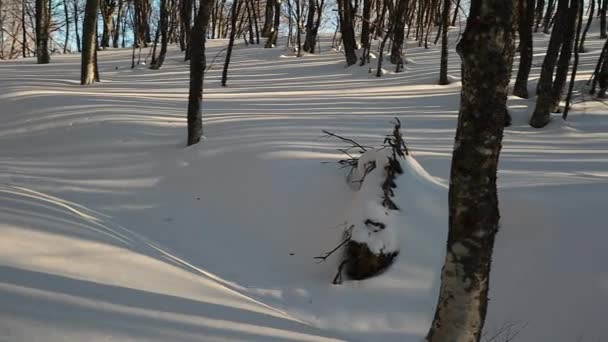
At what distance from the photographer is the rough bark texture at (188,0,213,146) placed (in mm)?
6793

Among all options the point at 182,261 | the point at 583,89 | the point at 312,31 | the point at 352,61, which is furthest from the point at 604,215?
the point at 312,31

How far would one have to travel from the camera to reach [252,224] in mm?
5570

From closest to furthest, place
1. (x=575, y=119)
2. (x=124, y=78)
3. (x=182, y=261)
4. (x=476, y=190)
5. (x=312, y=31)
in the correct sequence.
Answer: (x=476, y=190), (x=182, y=261), (x=575, y=119), (x=124, y=78), (x=312, y=31)

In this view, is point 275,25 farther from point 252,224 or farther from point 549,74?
point 252,224

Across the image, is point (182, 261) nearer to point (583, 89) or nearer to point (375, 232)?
point (375, 232)

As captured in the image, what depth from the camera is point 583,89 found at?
983cm

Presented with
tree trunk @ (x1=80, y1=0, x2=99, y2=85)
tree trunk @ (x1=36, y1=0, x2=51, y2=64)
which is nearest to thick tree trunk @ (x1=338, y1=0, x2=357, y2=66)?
tree trunk @ (x1=80, y1=0, x2=99, y2=85)

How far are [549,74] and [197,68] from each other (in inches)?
229

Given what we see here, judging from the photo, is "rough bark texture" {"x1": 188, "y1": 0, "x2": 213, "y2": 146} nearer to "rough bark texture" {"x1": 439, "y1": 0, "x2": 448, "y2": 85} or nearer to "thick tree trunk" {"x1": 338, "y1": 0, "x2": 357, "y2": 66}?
"rough bark texture" {"x1": 439, "y1": 0, "x2": 448, "y2": 85}

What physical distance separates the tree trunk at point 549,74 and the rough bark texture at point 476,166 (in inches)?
249

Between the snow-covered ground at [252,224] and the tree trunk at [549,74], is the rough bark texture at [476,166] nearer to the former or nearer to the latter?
the snow-covered ground at [252,224]

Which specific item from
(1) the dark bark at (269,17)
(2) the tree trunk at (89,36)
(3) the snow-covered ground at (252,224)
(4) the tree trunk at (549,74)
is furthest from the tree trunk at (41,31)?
(4) the tree trunk at (549,74)

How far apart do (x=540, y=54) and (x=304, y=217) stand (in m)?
12.5

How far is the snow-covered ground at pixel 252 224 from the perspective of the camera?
333 cm
